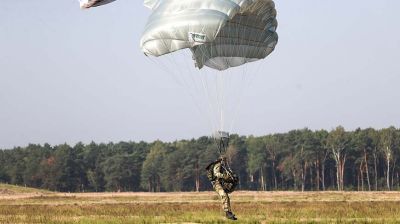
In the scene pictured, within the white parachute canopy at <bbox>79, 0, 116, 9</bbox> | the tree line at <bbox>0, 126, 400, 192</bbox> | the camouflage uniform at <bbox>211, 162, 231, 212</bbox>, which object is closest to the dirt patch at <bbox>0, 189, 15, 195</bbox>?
the tree line at <bbox>0, 126, 400, 192</bbox>

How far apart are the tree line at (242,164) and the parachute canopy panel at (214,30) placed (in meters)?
95.2

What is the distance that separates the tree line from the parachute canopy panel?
95246mm

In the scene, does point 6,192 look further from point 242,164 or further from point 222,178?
point 242,164

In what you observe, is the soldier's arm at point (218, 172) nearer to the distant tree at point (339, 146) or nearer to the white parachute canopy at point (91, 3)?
the white parachute canopy at point (91, 3)

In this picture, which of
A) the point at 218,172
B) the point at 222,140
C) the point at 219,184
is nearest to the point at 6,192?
the point at 219,184

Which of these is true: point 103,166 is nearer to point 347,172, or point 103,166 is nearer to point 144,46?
point 347,172

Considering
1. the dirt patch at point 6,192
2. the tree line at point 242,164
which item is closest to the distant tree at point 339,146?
the tree line at point 242,164

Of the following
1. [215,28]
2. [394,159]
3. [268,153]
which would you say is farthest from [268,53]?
[268,153]

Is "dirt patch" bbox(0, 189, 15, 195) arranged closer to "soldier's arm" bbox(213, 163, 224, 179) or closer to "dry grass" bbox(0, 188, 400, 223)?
"dry grass" bbox(0, 188, 400, 223)

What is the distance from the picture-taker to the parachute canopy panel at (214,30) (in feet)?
81.8

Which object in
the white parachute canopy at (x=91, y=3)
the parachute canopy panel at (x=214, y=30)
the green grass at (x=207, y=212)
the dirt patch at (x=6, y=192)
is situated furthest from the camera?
the dirt patch at (x=6, y=192)

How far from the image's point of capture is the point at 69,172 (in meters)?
145

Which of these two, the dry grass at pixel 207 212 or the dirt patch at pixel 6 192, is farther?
the dirt patch at pixel 6 192

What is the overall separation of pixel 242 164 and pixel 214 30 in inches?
4806
